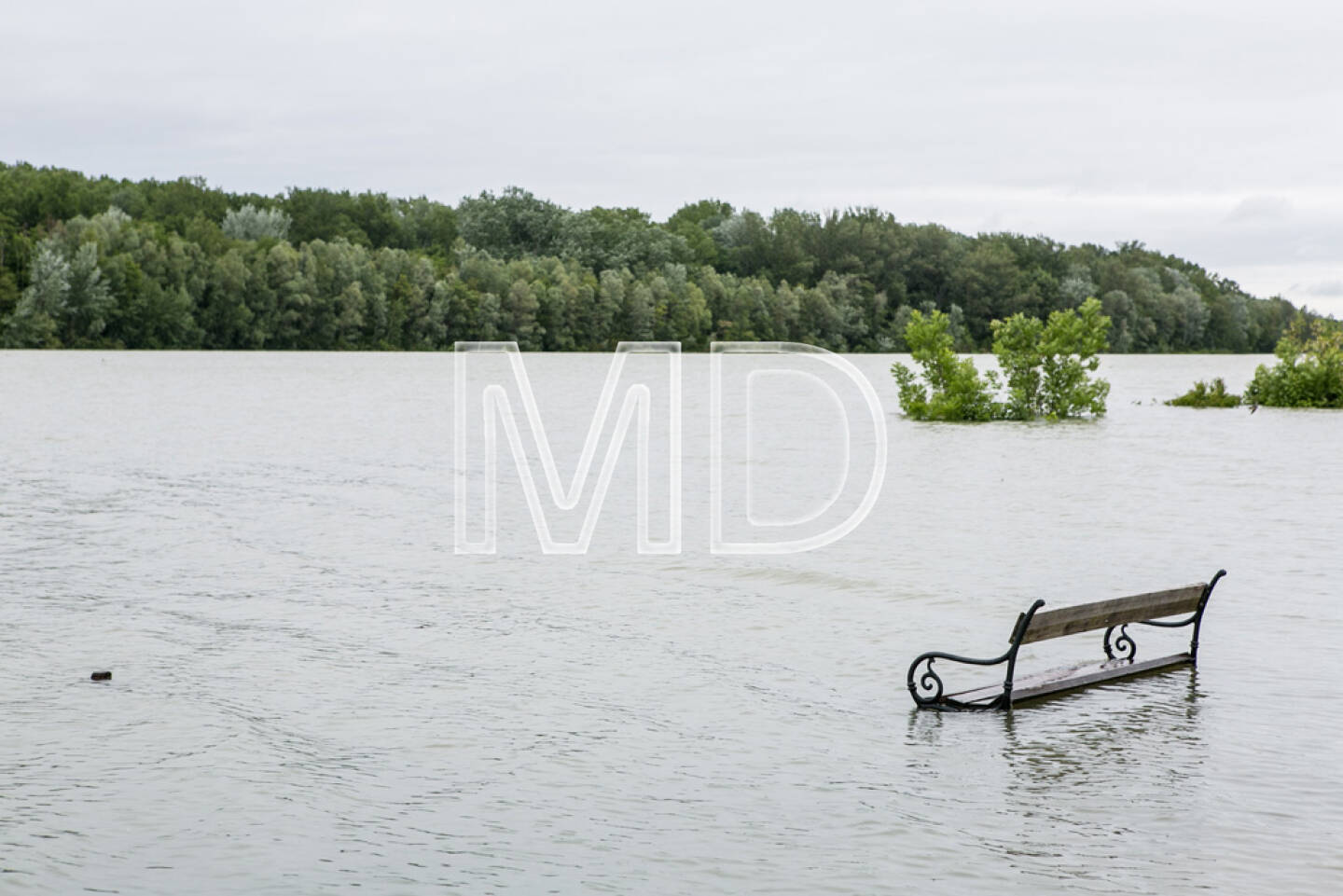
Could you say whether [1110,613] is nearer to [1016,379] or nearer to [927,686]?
[927,686]

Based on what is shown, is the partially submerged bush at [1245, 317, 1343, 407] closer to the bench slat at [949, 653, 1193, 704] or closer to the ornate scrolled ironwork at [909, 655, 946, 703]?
the bench slat at [949, 653, 1193, 704]

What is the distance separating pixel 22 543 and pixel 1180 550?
2055 centimetres

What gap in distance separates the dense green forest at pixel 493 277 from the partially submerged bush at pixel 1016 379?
91.7 metres

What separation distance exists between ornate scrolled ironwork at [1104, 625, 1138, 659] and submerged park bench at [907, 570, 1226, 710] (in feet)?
0.07

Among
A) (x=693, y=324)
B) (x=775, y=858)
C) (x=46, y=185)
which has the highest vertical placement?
(x=46, y=185)

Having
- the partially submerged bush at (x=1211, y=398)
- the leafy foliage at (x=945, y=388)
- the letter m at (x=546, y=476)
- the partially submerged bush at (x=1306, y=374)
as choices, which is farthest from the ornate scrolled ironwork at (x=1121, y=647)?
the partially submerged bush at (x=1211, y=398)

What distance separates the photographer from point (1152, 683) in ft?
50.8

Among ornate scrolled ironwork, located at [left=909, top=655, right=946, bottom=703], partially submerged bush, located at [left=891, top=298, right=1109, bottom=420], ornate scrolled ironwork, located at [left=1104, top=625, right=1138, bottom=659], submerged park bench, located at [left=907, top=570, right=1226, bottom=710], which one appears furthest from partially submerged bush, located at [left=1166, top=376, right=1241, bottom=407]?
ornate scrolled ironwork, located at [left=909, top=655, right=946, bottom=703]

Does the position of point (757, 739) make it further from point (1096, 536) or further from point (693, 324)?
point (693, 324)

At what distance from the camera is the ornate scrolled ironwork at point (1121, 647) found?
1588 cm

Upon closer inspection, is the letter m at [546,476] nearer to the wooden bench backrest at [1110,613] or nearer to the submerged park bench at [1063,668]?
the submerged park bench at [1063,668]

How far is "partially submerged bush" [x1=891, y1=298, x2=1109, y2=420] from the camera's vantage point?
201ft

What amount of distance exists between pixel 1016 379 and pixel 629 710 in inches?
2007

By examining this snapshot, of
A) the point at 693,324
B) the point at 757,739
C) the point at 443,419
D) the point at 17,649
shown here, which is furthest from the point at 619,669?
the point at 693,324
